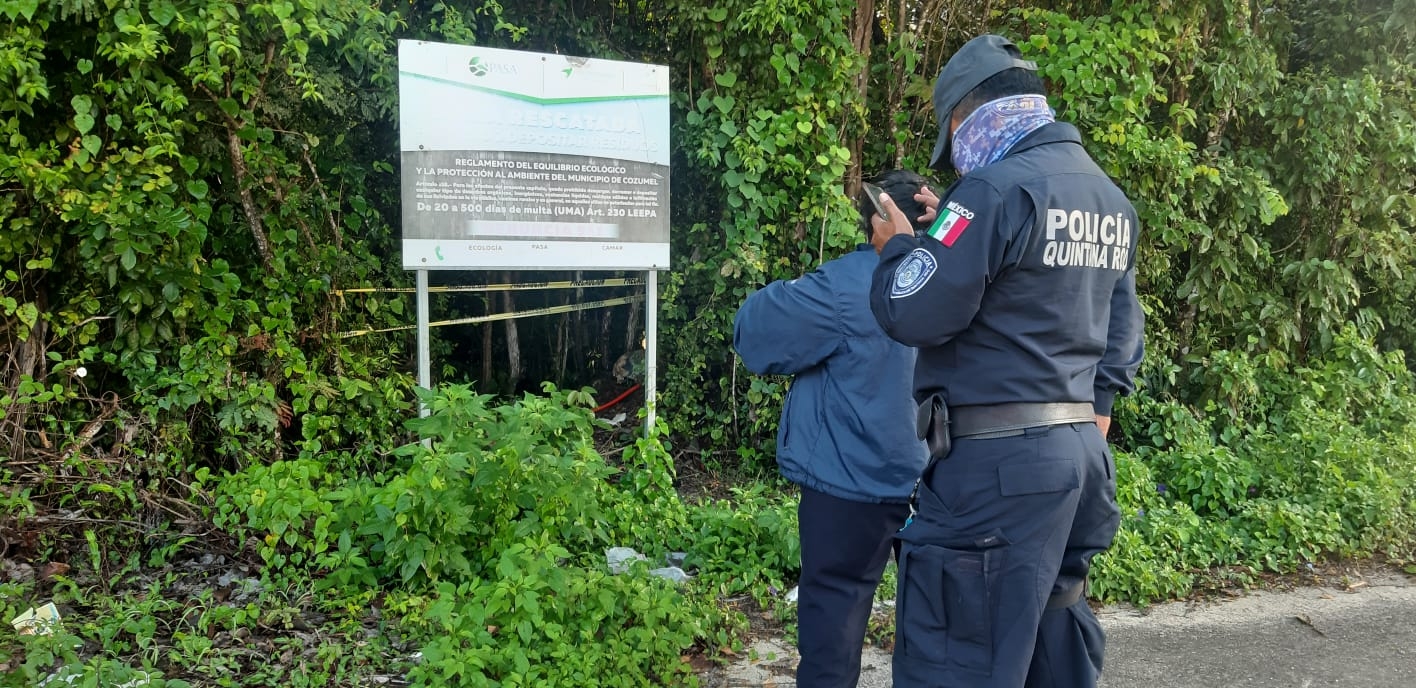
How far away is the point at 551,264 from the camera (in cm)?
445

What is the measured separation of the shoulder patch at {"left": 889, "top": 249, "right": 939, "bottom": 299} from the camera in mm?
2016

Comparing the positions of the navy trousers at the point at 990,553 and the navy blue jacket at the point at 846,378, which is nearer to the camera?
the navy trousers at the point at 990,553

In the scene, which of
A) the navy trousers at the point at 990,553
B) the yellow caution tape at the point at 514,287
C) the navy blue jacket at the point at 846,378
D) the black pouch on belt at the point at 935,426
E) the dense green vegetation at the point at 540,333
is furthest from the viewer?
the yellow caution tape at the point at 514,287

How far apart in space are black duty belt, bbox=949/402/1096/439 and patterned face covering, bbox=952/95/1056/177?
597mm

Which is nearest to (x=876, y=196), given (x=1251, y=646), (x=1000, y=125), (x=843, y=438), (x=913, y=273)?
(x=1000, y=125)

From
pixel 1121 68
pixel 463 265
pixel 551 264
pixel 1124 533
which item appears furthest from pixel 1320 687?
pixel 463 265

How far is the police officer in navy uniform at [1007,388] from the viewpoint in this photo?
1987 mm

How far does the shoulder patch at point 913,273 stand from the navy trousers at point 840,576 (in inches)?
30.8

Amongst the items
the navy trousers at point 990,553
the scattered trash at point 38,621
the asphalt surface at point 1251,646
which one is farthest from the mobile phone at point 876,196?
the scattered trash at point 38,621

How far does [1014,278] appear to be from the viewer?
2047 millimetres

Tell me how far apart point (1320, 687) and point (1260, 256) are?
3460 millimetres

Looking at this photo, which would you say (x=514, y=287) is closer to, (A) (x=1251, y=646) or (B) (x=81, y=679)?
(B) (x=81, y=679)

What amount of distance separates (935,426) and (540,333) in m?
4.15

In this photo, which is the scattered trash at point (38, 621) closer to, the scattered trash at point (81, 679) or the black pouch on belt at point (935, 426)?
the scattered trash at point (81, 679)
